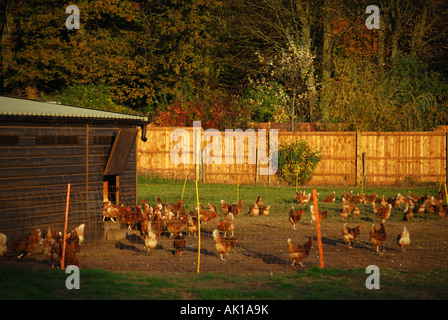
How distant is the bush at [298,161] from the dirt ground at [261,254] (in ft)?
32.5

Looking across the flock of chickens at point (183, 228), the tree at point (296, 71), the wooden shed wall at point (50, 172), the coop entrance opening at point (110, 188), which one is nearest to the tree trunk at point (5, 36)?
the tree at point (296, 71)

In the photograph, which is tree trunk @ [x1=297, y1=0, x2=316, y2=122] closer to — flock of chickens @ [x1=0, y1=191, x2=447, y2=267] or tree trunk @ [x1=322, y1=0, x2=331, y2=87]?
tree trunk @ [x1=322, y1=0, x2=331, y2=87]

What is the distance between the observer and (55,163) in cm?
1206

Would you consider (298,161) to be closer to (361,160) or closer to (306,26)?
(361,160)

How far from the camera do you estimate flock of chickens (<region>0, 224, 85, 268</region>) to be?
9609mm

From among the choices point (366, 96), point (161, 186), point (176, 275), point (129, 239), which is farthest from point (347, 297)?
point (366, 96)

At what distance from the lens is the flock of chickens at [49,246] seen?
9609 mm

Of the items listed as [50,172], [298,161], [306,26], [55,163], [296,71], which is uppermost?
[306,26]

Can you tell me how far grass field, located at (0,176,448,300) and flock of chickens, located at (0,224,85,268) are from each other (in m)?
0.37

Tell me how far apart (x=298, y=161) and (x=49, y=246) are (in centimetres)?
1561

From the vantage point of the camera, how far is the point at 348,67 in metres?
27.4

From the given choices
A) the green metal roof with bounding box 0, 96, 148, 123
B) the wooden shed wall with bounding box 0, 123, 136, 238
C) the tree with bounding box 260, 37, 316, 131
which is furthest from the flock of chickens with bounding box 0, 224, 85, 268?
the tree with bounding box 260, 37, 316, 131

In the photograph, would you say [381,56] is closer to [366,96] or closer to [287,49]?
[287,49]

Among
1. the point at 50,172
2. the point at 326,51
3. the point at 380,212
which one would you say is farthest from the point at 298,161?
the point at 50,172
